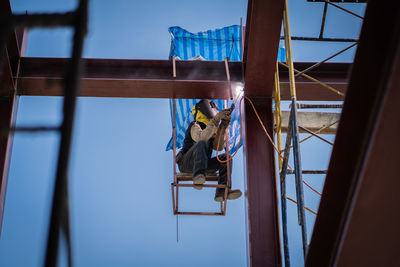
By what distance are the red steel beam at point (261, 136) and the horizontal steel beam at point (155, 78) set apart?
511mm

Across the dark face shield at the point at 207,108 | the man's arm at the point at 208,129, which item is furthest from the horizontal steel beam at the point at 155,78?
the man's arm at the point at 208,129

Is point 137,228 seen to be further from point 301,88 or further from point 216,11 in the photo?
point 301,88

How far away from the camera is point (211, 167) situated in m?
7.89

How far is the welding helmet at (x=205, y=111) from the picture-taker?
8055 millimetres

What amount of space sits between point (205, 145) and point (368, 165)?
4241mm

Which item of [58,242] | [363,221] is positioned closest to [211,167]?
[363,221]

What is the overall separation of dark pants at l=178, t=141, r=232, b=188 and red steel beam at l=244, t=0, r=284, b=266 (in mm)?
679

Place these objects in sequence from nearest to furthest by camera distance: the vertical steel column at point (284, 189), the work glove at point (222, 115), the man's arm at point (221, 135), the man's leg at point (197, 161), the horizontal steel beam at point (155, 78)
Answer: the vertical steel column at point (284, 189) < the man's leg at point (197, 161) < the work glove at point (222, 115) < the man's arm at point (221, 135) < the horizontal steel beam at point (155, 78)

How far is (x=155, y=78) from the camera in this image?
25.4 feet

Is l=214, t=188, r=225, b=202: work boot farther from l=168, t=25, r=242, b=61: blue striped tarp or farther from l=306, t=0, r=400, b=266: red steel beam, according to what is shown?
l=306, t=0, r=400, b=266: red steel beam

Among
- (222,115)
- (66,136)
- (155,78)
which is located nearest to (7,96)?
(155,78)

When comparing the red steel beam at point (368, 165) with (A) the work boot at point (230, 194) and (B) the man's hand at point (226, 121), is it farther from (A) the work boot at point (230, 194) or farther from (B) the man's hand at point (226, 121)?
(B) the man's hand at point (226, 121)

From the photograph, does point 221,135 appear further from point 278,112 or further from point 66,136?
point 66,136

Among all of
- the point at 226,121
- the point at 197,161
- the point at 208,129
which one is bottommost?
the point at 197,161
